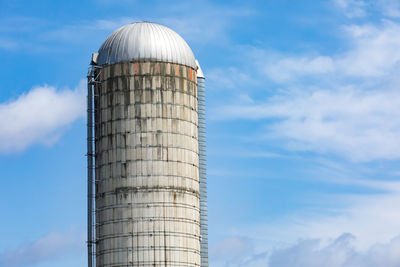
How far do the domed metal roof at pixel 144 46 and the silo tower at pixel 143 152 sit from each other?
3.2 inches

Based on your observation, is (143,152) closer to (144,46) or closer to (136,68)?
(136,68)

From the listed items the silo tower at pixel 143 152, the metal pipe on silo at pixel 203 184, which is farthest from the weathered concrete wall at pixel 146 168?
the metal pipe on silo at pixel 203 184

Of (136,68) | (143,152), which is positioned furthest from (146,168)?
(136,68)

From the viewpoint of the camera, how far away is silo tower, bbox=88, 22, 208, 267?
59.1 metres

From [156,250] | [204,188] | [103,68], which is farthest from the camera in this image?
[204,188]

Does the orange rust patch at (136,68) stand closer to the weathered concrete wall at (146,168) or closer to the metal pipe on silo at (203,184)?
the weathered concrete wall at (146,168)

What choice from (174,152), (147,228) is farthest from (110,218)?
(174,152)

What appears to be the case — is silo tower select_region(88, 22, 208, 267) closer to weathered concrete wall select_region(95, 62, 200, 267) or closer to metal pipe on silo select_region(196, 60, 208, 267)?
weathered concrete wall select_region(95, 62, 200, 267)

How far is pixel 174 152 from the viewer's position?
60.7 meters

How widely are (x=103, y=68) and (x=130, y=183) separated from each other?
9.94 metres

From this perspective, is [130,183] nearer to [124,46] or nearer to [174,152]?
[174,152]

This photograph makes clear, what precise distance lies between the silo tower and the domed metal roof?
0.08 m

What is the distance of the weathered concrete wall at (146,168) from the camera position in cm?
5900

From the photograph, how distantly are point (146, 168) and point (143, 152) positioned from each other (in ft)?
4.19
